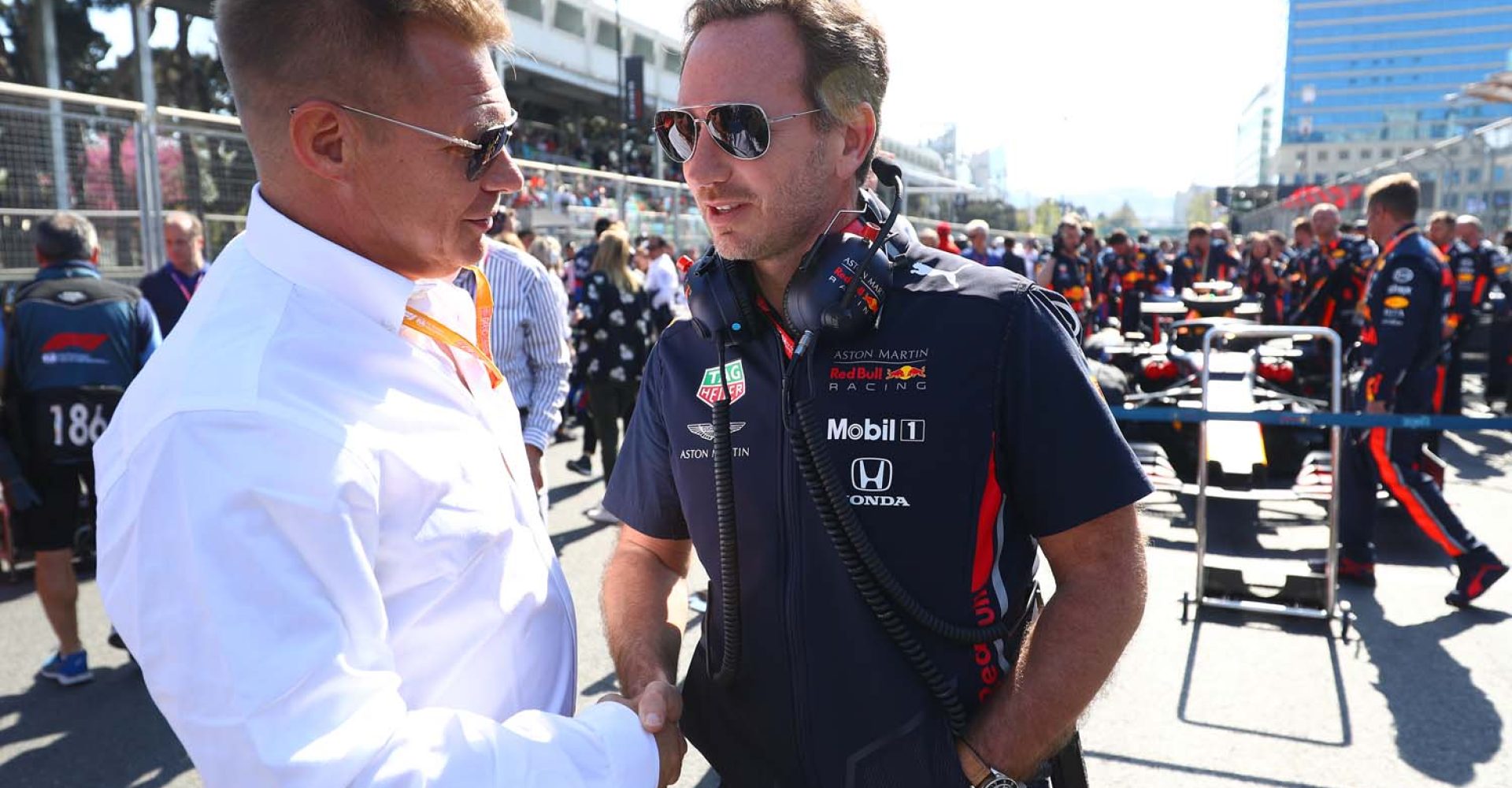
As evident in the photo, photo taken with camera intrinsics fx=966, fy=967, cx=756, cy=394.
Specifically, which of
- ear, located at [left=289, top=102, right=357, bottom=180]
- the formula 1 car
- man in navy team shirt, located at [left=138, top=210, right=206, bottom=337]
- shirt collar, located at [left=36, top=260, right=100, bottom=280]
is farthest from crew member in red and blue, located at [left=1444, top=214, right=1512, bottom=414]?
shirt collar, located at [left=36, top=260, right=100, bottom=280]

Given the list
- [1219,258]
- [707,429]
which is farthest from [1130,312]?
[707,429]

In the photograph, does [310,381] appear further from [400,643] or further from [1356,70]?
[1356,70]

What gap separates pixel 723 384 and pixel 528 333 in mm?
3487

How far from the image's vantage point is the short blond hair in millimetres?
1352

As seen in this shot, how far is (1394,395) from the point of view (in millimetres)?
6055

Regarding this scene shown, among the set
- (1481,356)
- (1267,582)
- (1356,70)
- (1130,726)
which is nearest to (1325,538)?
(1267,582)

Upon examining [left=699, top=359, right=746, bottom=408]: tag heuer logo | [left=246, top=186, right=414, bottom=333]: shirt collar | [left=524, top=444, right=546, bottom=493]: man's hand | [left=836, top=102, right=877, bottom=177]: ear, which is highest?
[left=836, top=102, right=877, bottom=177]: ear

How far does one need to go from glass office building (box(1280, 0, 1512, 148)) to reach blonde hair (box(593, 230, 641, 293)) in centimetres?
9016

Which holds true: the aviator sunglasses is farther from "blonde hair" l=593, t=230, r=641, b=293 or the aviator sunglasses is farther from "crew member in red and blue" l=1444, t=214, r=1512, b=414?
"crew member in red and blue" l=1444, t=214, r=1512, b=414

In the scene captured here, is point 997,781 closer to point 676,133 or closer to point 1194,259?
point 676,133

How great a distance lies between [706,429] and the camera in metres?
1.80

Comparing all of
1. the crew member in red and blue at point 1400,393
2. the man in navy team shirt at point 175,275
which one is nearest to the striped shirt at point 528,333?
the man in navy team shirt at point 175,275

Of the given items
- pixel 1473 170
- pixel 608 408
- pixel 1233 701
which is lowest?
pixel 1233 701

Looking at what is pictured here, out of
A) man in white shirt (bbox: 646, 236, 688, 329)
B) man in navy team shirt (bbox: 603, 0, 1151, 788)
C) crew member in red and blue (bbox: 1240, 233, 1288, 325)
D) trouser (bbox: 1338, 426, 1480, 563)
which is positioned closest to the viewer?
man in navy team shirt (bbox: 603, 0, 1151, 788)
